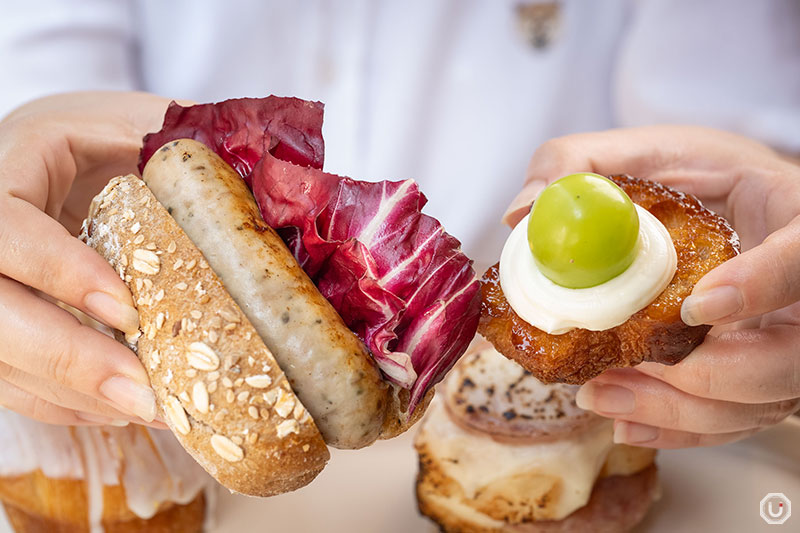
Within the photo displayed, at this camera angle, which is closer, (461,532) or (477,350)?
(461,532)

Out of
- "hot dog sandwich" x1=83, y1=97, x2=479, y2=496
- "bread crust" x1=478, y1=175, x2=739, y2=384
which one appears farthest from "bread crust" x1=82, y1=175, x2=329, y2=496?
"bread crust" x1=478, y1=175, x2=739, y2=384

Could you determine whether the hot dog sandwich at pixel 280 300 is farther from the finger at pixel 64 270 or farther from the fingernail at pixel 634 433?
the fingernail at pixel 634 433

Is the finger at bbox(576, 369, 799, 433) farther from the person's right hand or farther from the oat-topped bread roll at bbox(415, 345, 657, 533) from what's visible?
the person's right hand

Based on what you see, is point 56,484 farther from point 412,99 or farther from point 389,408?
point 412,99

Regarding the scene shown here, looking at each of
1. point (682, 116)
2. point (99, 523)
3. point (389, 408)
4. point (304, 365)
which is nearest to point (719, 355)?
point (389, 408)

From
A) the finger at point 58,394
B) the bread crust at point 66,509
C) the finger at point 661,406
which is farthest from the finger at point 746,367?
the bread crust at point 66,509

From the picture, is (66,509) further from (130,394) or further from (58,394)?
(130,394)
